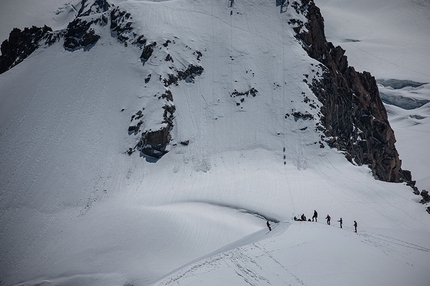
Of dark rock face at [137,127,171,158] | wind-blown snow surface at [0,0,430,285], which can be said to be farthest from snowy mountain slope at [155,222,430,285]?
dark rock face at [137,127,171,158]

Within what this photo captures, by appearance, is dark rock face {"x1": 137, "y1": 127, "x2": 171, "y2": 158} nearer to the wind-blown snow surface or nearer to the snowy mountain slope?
the wind-blown snow surface

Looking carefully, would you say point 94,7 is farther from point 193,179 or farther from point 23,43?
point 193,179

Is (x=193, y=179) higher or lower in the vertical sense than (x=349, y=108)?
lower

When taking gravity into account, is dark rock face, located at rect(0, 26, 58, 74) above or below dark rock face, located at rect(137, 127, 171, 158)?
above

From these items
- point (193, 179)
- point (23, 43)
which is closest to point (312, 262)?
point (193, 179)

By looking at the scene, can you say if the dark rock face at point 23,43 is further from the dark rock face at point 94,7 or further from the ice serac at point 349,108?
the ice serac at point 349,108

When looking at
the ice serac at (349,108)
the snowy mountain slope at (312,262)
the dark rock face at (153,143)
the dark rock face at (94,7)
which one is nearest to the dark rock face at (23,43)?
the dark rock face at (94,7)
